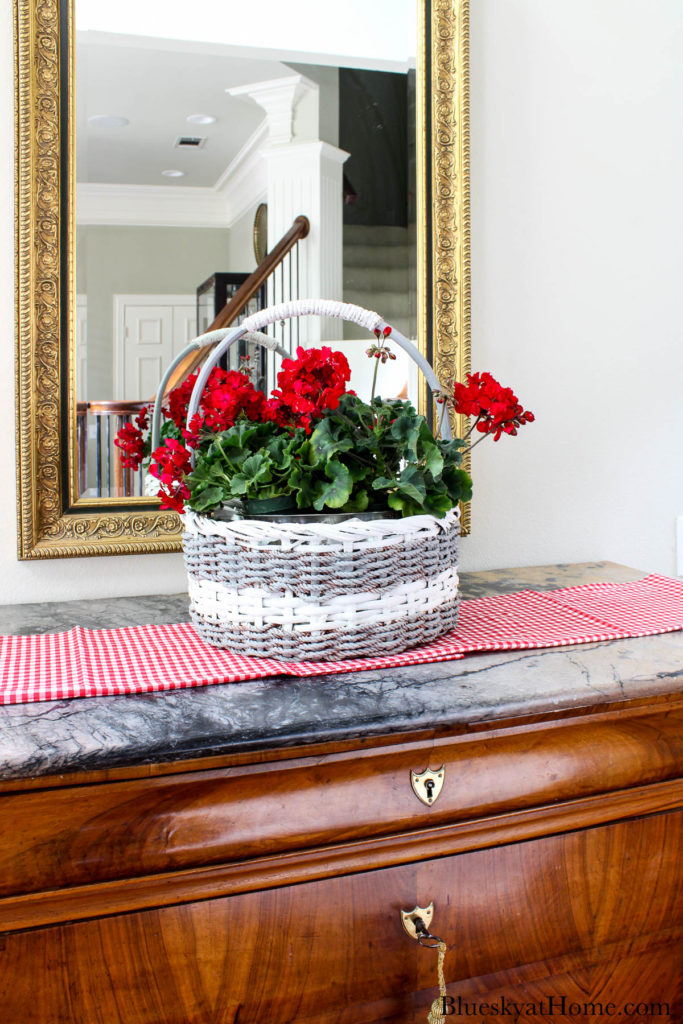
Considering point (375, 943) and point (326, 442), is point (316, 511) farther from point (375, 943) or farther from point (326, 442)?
point (375, 943)

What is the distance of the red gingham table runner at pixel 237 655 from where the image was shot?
0.85 m

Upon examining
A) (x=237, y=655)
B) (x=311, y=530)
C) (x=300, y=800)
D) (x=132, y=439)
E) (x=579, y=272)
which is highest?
(x=579, y=272)

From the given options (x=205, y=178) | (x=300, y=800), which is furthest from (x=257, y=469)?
(x=205, y=178)

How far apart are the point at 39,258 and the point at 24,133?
17 centimetres

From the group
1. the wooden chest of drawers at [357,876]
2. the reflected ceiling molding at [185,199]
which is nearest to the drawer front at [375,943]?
the wooden chest of drawers at [357,876]

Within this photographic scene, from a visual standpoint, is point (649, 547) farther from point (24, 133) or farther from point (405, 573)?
point (24, 133)

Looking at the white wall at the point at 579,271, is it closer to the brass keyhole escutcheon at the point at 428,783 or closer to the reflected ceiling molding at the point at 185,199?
the reflected ceiling molding at the point at 185,199

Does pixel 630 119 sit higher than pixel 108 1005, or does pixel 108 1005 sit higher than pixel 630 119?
pixel 630 119

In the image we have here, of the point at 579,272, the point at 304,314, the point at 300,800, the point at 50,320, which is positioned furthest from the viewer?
the point at 579,272

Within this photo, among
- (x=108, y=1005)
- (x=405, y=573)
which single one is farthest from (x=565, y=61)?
(x=108, y=1005)

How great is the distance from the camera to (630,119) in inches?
58.8

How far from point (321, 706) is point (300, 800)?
92 mm

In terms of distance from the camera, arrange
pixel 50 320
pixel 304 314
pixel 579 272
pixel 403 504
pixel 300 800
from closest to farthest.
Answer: pixel 300 800 → pixel 403 504 → pixel 304 314 → pixel 50 320 → pixel 579 272

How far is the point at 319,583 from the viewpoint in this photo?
87cm
